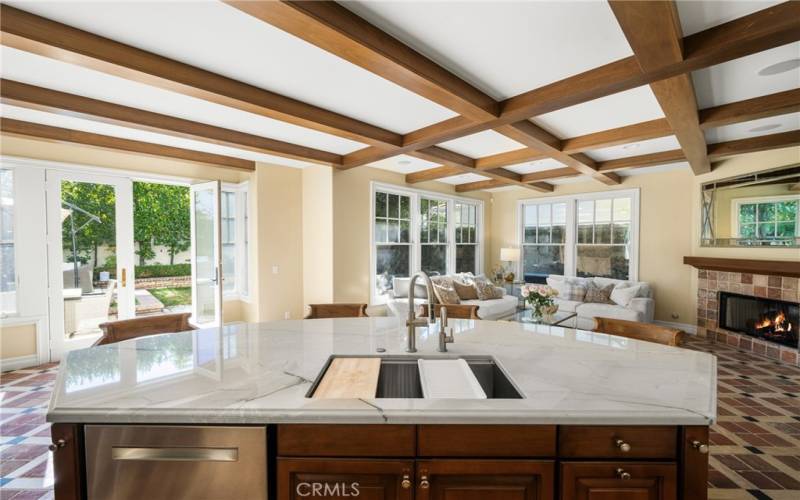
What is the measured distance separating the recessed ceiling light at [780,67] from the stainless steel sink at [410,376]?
262 cm

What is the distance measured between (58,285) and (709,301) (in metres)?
8.23

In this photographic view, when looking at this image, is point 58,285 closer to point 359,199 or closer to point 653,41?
point 359,199

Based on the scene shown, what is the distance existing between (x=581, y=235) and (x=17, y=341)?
784cm

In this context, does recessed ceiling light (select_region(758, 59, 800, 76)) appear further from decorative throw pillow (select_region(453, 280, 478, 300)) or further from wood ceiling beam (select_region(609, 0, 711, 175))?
decorative throw pillow (select_region(453, 280, 478, 300))

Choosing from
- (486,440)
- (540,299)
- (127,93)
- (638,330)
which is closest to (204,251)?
(127,93)

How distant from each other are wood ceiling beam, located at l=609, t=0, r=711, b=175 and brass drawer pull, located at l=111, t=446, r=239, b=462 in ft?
7.25

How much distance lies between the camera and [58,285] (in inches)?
154

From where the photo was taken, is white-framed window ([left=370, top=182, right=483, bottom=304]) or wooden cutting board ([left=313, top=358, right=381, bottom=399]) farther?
white-framed window ([left=370, top=182, right=483, bottom=304])

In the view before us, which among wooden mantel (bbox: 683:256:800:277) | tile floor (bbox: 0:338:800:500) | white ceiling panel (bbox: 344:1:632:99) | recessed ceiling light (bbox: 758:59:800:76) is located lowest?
tile floor (bbox: 0:338:800:500)

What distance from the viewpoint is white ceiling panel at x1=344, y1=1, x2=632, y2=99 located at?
166 centimetres

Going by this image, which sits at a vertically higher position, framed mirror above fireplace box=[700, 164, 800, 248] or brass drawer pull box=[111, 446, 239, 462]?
framed mirror above fireplace box=[700, 164, 800, 248]

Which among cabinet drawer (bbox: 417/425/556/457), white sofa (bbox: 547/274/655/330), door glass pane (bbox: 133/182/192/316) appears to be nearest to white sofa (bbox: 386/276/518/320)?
white sofa (bbox: 547/274/655/330)

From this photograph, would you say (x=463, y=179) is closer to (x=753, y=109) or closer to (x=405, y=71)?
(x=753, y=109)

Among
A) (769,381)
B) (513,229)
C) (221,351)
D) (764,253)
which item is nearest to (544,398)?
(221,351)
